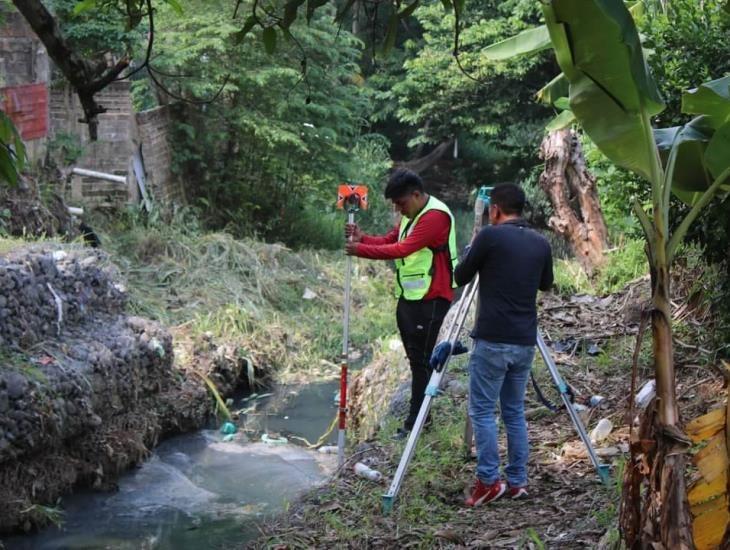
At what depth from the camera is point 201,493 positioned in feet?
31.3

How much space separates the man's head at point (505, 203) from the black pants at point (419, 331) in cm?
152

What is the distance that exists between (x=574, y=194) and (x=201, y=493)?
220 inches

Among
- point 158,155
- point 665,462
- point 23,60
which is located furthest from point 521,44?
point 158,155

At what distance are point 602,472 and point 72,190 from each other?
12.4m

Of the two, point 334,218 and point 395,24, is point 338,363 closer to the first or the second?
point 334,218

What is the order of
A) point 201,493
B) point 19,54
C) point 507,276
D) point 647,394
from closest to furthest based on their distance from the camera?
point 647,394
point 507,276
point 201,493
point 19,54

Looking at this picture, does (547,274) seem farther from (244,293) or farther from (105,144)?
(105,144)

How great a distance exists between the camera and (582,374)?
27.1 ft

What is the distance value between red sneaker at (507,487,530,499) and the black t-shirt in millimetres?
916

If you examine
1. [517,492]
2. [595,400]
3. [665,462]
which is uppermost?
[665,462]

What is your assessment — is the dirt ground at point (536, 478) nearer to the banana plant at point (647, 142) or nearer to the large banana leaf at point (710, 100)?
the banana plant at point (647, 142)

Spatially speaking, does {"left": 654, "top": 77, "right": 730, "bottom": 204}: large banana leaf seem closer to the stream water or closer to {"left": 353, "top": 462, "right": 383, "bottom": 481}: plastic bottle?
{"left": 353, "top": 462, "right": 383, "bottom": 481}: plastic bottle

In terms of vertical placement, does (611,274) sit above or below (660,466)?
below

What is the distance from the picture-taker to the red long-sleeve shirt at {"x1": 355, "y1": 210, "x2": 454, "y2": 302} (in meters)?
6.67
